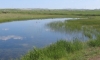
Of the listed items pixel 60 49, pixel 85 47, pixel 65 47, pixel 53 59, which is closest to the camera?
pixel 53 59

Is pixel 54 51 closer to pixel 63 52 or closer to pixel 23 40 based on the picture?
pixel 63 52

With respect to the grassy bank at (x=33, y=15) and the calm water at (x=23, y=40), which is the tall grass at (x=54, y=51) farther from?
the grassy bank at (x=33, y=15)

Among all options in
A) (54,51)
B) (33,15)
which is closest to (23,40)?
(54,51)

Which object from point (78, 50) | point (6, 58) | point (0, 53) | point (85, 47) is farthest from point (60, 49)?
point (0, 53)

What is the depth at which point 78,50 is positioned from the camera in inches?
Result: 669

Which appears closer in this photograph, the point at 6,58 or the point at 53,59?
the point at 53,59

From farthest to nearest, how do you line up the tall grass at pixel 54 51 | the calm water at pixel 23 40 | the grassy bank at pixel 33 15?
the grassy bank at pixel 33 15, the calm water at pixel 23 40, the tall grass at pixel 54 51

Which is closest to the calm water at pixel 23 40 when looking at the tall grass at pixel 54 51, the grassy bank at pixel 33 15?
the tall grass at pixel 54 51

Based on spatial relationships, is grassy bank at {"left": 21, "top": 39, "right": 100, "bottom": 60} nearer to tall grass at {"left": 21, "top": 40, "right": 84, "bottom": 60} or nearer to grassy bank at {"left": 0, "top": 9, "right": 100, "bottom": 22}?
tall grass at {"left": 21, "top": 40, "right": 84, "bottom": 60}

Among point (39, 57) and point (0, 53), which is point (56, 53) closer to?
point (39, 57)

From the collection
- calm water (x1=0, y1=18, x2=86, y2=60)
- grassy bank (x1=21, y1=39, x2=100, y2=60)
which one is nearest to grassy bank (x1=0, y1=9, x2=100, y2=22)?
calm water (x1=0, y1=18, x2=86, y2=60)

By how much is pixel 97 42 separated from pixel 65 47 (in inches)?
134

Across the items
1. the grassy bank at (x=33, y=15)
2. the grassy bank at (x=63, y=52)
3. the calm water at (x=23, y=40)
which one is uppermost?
the grassy bank at (x=63, y=52)

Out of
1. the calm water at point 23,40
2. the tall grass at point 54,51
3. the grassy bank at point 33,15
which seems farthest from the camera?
the grassy bank at point 33,15
